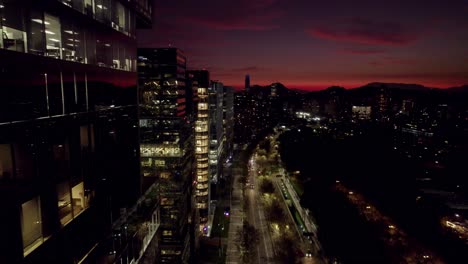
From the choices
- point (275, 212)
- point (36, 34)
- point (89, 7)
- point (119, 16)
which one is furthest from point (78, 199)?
point (275, 212)

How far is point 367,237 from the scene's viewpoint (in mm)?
42031

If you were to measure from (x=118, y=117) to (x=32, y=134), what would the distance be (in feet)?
18.6

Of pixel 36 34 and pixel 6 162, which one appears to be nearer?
pixel 6 162

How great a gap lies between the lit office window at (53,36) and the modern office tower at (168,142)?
929 inches

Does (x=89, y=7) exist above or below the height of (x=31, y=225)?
above

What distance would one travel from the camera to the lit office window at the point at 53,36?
729 centimetres

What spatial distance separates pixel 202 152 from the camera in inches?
2277

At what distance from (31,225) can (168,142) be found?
106 ft

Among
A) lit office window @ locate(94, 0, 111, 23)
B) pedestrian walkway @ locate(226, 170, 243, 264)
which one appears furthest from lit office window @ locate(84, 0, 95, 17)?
pedestrian walkway @ locate(226, 170, 243, 264)

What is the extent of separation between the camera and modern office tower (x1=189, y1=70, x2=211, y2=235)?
176 feet

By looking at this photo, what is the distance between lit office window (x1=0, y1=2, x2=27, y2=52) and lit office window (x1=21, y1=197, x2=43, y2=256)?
3.40 meters

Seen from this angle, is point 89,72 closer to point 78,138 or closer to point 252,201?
point 78,138

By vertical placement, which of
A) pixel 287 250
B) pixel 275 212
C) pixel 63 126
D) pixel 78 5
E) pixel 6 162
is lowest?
pixel 287 250

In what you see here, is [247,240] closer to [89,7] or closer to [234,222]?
[234,222]
